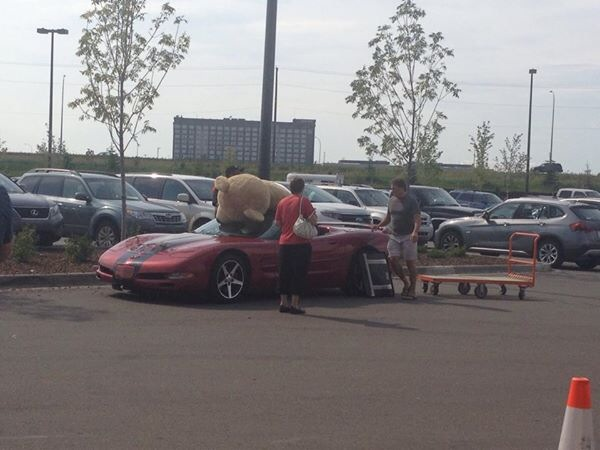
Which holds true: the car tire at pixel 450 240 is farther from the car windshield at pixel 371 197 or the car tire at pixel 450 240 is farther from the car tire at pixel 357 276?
the car tire at pixel 357 276

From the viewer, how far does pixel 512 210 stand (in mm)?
24203

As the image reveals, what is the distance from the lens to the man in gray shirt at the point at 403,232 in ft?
50.1

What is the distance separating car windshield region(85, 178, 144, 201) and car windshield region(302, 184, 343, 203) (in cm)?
437

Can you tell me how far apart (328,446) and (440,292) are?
32.8ft

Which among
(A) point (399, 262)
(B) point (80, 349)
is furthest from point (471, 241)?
(B) point (80, 349)

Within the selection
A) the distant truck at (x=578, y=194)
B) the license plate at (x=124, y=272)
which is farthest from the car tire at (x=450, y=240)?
the distant truck at (x=578, y=194)

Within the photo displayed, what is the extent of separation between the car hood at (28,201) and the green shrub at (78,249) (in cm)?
310

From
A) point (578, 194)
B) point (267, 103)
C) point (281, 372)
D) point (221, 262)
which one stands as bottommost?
point (281, 372)

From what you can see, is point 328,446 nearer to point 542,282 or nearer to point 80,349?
point 80,349

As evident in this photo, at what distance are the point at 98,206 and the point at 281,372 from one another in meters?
12.6

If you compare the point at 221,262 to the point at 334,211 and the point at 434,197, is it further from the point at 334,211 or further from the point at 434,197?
the point at 434,197

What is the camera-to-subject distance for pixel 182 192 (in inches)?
957

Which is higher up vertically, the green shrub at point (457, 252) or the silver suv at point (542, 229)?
the silver suv at point (542, 229)

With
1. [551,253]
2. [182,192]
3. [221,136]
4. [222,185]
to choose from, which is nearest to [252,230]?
[222,185]
